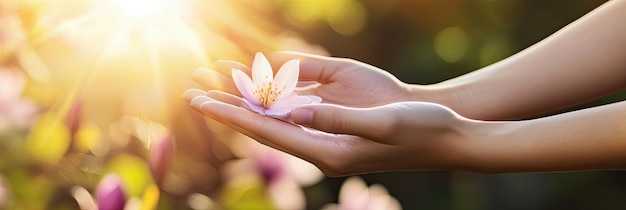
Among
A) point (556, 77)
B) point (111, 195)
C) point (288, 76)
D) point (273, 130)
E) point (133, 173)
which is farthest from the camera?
point (556, 77)

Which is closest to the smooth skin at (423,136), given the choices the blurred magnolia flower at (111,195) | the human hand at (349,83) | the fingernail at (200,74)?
the fingernail at (200,74)

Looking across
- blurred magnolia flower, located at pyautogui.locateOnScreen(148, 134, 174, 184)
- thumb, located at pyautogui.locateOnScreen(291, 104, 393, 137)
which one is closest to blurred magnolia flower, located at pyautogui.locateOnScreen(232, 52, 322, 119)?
thumb, located at pyautogui.locateOnScreen(291, 104, 393, 137)

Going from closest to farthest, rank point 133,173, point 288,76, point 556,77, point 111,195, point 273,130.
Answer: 1. point 111,195
2. point 133,173
3. point 273,130
4. point 288,76
5. point 556,77

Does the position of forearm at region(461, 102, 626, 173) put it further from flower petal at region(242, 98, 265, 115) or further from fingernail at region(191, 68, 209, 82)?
fingernail at region(191, 68, 209, 82)

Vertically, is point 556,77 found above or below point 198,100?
above

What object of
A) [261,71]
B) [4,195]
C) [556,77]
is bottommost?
[4,195]

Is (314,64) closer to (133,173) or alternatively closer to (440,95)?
(440,95)

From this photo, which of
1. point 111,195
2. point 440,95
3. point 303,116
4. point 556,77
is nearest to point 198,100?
point 303,116

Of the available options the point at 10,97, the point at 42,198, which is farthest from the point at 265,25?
the point at 42,198
